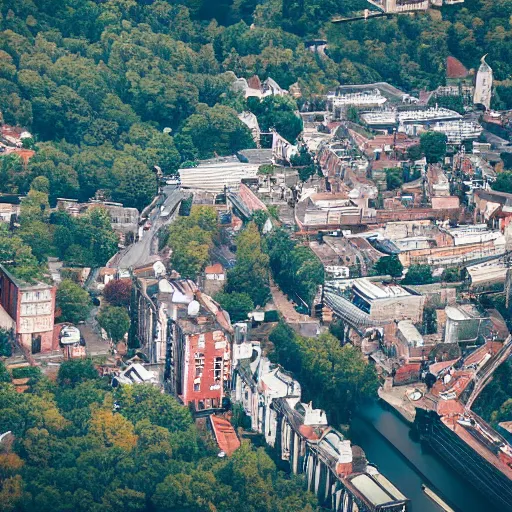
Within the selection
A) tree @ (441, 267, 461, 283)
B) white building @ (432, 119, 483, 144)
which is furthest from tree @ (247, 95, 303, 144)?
tree @ (441, 267, 461, 283)

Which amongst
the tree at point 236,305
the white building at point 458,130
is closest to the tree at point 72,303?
the tree at point 236,305

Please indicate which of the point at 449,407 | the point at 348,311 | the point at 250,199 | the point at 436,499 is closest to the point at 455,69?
the point at 250,199

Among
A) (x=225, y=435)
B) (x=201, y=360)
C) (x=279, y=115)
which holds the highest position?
(x=279, y=115)

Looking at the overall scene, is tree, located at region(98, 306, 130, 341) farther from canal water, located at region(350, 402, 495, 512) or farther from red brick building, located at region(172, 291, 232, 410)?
canal water, located at region(350, 402, 495, 512)

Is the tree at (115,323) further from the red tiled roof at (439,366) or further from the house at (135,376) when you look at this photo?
the red tiled roof at (439,366)

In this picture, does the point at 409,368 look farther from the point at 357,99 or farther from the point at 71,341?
the point at 357,99
